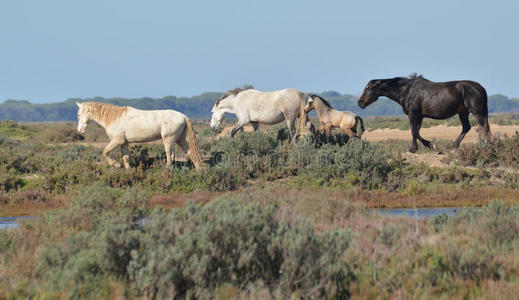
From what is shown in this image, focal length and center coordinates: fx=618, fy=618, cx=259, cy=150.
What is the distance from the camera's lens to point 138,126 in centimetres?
1619

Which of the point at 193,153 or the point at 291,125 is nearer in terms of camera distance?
the point at 193,153

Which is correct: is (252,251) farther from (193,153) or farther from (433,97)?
(433,97)

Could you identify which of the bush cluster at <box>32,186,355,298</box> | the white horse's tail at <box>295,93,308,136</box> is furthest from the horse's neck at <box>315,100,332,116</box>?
the bush cluster at <box>32,186,355,298</box>

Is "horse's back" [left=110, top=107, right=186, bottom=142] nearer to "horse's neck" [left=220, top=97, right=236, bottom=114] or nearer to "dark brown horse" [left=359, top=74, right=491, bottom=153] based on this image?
"horse's neck" [left=220, top=97, right=236, bottom=114]

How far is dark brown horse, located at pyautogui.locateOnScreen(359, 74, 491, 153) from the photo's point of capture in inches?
715

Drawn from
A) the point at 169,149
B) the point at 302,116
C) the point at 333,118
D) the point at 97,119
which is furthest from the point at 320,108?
the point at 97,119

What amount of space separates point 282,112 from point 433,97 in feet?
15.1

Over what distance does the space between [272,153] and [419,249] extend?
1007cm

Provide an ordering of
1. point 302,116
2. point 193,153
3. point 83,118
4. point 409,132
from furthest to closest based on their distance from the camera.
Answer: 1. point 409,132
2. point 302,116
3. point 193,153
4. point 83,118

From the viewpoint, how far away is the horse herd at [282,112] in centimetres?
1627

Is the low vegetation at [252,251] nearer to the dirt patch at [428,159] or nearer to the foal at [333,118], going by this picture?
the dirt patch at [428,159]

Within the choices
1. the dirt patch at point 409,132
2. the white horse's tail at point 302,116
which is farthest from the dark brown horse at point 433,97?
the dirt patch at point 409,132

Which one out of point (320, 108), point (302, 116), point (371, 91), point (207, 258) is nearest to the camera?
point (207, 258)

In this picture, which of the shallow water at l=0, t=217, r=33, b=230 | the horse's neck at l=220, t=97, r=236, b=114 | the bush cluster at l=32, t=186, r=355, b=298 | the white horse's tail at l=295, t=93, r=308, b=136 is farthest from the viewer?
the horse's neck at l=220, t=97, r=236, b=114
